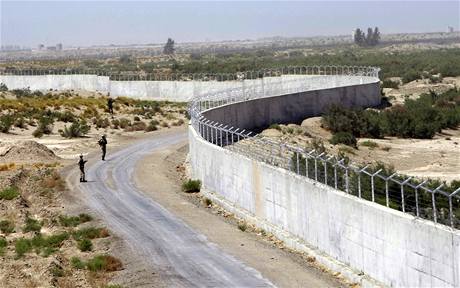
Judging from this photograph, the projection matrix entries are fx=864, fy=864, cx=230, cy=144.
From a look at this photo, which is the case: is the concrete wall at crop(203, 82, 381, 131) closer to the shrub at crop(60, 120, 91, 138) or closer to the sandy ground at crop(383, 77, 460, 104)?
the sandy ground at crop(383, 77, 460, 104)

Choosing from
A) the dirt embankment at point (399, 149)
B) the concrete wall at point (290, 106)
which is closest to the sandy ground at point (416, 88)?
the concrete wall at point (290, 106)

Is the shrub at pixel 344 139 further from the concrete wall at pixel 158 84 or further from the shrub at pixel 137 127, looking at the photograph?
the concrete wall at pixel 158 84

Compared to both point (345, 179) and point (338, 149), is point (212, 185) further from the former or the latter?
point (338, 149)

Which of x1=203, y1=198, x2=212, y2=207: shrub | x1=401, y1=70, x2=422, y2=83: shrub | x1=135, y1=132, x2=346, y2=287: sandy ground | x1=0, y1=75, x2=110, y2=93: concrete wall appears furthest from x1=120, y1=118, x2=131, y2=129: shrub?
x1=401, y1=70, x2=422, y2=83: shrub

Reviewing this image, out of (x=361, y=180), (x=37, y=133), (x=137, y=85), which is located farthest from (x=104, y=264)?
(x=137, y=85)

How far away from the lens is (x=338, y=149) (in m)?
49.9

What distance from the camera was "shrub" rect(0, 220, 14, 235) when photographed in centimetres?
2973

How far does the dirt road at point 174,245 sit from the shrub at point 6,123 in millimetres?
20099

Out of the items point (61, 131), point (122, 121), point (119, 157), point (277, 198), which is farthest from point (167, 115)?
point (277, 198)

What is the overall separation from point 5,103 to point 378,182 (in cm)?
5781

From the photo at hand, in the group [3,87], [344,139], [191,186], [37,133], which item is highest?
[191,186]

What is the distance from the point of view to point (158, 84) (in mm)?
90625

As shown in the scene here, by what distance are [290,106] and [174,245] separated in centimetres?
3723

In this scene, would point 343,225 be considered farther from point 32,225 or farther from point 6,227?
point 6,227
